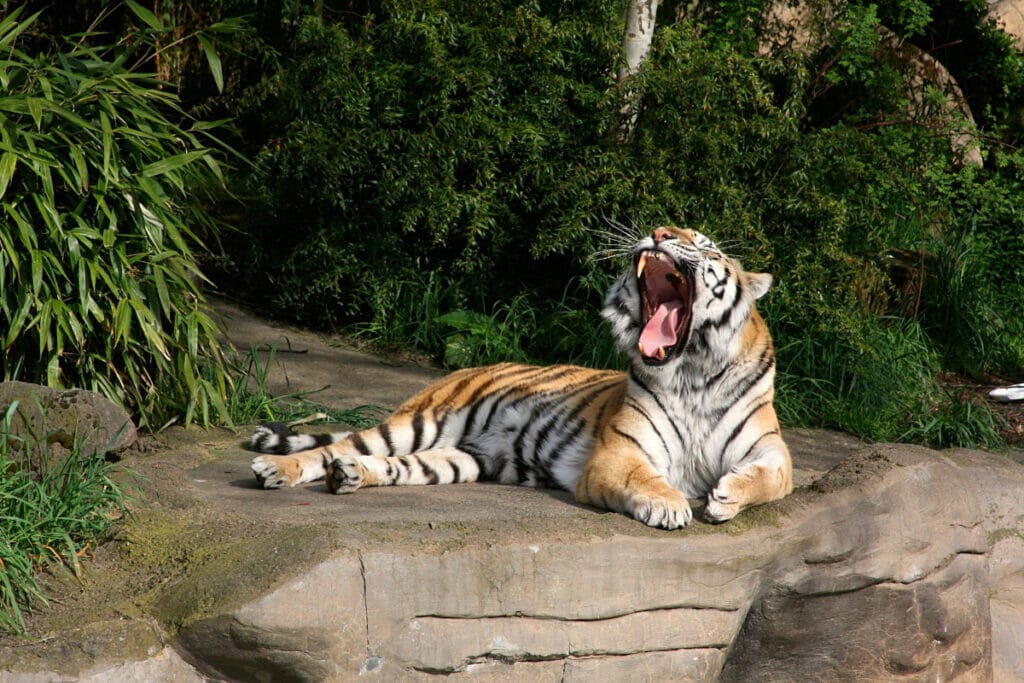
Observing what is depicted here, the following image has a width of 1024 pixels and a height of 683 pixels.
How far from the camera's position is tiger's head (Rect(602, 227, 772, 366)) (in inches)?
158

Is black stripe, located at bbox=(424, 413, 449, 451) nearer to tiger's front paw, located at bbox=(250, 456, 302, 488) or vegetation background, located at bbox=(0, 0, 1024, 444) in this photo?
tiger's front paw, located at bbox=(250, 456, 302, 488)

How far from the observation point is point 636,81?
21.7ft

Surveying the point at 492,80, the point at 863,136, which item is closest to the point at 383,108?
the point at 492,80

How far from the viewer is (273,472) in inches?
160

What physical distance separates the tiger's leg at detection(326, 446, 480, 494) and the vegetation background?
1.20m

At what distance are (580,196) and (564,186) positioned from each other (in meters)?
0.12

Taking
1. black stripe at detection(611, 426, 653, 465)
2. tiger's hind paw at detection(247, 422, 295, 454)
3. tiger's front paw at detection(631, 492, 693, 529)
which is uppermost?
black stripe at detection(611, 426, 653, 465)

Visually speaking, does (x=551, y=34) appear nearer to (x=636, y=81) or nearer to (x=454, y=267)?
(x=636, y=81)

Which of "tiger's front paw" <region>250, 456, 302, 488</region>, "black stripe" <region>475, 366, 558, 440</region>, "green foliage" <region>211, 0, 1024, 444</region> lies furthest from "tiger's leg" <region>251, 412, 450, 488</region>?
"green foliage" <region>211, 0, 1024, 444</region>

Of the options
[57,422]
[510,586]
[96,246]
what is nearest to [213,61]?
[96,246]

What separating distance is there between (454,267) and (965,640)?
12.7ft

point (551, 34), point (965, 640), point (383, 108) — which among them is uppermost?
point (551, 34)

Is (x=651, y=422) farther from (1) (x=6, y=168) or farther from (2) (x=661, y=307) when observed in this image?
(1) (x=6, y=168)

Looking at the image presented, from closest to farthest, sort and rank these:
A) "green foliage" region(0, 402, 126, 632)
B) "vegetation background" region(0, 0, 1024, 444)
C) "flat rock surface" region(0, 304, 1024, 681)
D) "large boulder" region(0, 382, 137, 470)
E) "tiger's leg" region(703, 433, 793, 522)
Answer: "flat rock surface" region(0, 304, 1024, 681) → "green foliage" region(0, 402, 126, 632) → "tiger's leg" region(703, 433, 793, 522) → "large boulder" region(0, 382, 137, 470) → "vegetation background" region(0, 0, 1024, 444)
